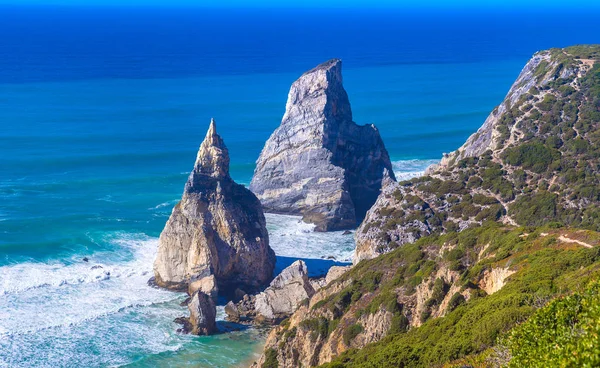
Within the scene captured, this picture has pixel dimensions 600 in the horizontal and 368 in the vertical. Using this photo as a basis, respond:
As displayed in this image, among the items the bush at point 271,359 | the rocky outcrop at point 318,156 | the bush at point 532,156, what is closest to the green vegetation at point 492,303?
the bush at point 271,359

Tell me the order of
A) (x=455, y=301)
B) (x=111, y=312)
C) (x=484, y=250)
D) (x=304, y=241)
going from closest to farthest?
(x=455, y=301), (x=484, y=250), (x=111, y=312), (x=304, y=241)

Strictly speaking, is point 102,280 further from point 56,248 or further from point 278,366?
point 278,366

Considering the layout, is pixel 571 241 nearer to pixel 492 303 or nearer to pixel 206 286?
pixel 492 303

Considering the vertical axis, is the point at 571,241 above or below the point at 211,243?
below

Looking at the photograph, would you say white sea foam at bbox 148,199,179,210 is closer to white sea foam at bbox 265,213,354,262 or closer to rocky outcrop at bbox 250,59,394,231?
rocky outcrop at bbox 250,59,394,231

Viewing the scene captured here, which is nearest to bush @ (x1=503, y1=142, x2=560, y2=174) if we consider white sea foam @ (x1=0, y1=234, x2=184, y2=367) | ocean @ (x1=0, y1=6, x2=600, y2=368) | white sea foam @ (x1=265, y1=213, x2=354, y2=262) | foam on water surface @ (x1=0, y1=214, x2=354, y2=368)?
white sea foam @ (x1=265, y1=213, x2=354, y2=262)

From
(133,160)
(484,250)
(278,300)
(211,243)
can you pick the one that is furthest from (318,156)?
(484,250)
